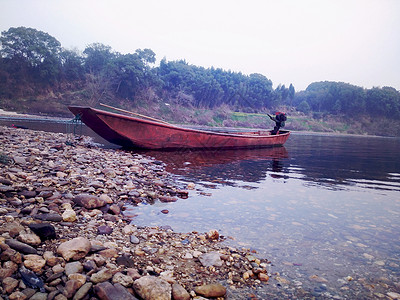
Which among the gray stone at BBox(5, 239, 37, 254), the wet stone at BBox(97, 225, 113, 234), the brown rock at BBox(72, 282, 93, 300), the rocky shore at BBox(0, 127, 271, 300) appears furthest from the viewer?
the wet stone at BBox(97, 225, 113, 234)

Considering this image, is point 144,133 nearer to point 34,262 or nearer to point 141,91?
point 34,262

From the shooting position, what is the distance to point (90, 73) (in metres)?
50.3

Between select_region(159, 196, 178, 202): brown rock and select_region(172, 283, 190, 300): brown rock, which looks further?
select_region(159, 196, 178, 202): brown rock

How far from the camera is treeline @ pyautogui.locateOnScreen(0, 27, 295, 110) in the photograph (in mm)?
40406

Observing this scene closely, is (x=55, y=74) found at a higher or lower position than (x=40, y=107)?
higher

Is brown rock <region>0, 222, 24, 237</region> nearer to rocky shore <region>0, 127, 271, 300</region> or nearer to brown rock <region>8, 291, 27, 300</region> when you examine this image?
rocky shore <region>0, 127, 271, 300</region>

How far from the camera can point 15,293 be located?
5.83ft

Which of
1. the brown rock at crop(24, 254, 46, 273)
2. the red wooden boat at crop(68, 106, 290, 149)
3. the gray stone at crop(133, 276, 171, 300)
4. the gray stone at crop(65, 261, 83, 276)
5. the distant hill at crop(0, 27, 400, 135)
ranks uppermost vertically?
the distant hill at crop(0, 27, 400, 135)

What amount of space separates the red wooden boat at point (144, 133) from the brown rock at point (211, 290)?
837 cm

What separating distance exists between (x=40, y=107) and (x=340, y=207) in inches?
1634

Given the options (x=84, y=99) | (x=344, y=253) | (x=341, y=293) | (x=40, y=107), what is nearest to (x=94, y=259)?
(x=341, y=293)

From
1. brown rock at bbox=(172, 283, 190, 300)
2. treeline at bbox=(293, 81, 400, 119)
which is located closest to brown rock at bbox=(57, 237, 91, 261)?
brown rock at bbox=(172, 283, 190, 300)

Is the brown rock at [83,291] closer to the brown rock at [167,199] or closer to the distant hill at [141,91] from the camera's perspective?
the brown rock at [167,199]

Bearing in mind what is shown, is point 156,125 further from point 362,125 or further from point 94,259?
point 362,125
